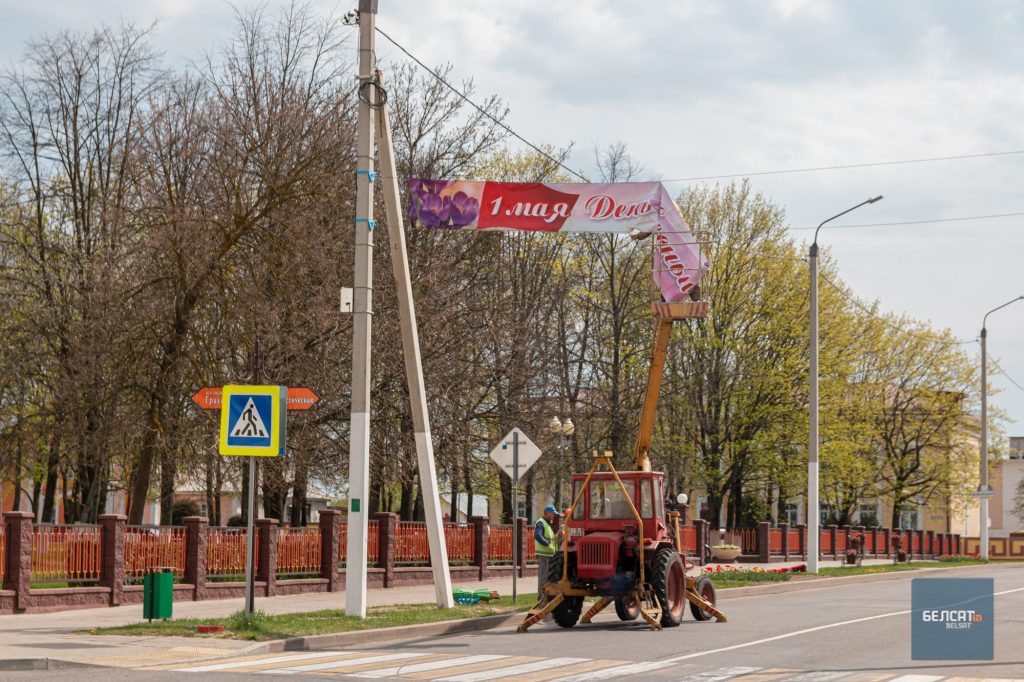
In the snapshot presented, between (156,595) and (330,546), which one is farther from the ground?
(156,595)

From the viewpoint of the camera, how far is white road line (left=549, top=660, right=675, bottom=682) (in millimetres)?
12680

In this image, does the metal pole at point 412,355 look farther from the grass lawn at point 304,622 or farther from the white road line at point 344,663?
the white road line at point 344,663

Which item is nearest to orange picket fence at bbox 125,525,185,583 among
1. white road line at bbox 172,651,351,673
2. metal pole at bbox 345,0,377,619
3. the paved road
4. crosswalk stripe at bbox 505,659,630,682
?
metal pole at bbox 345,0,377,619

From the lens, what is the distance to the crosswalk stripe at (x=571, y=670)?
12.6 metres

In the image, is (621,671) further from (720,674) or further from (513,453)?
(513,453)

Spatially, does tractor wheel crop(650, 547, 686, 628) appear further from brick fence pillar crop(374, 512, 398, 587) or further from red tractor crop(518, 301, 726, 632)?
brick fence pillar crop(374, 512, 398, 587)

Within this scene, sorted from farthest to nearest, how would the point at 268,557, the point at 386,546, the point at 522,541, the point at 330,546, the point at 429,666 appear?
the point at 522,541 < the point at 386,546 < the point at 330,546 < the point at 268,557 < the point at 429,666

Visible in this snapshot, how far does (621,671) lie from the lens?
13.3 meters

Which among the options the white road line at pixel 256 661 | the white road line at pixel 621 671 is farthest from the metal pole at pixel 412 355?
the white road line at pixel 621 671

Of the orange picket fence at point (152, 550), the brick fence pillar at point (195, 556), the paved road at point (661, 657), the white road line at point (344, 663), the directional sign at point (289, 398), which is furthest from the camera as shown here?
the brick fence pillar at point (195, 556)

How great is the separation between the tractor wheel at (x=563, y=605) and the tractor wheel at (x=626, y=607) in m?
0.59

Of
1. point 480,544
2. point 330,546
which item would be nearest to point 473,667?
point 330,546

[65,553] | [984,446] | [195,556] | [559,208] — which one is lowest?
[195,556]

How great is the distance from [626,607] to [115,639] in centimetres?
783
